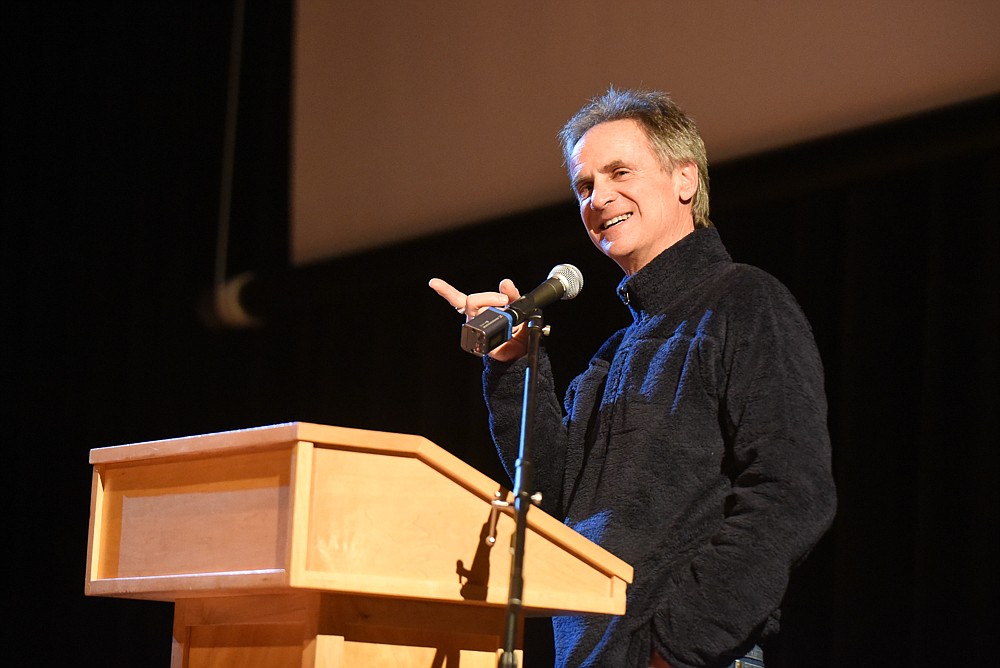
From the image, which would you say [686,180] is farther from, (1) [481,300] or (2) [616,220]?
(1) [481,300]

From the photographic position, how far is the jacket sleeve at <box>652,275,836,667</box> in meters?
1.48

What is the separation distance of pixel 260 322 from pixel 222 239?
1.25ft

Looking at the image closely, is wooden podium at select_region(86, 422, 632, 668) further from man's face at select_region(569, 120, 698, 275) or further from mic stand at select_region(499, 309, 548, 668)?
man's face at select_region(569, 120, 698, 275)

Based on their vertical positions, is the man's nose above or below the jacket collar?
above

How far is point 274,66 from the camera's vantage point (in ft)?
14.3

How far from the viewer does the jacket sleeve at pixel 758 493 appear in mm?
1476

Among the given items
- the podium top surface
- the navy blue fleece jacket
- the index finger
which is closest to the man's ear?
the navy blue fleece jacket

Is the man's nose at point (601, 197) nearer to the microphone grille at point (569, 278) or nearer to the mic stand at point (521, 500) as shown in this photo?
the microphone grille at point (569, 278)

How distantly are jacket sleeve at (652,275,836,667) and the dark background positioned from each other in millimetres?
1020

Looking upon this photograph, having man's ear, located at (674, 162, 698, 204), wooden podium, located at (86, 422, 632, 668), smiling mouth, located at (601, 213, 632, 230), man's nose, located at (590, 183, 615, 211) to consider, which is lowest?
wooden podium, located at (86, 422, 632, 668)

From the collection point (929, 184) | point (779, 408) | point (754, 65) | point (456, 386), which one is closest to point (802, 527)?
point (779, 408)

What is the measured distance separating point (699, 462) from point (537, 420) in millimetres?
369

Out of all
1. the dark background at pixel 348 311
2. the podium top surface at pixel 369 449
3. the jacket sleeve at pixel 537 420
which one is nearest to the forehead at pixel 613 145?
the jacket sleeve at pixel 537 420

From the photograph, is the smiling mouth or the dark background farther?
the dark background
